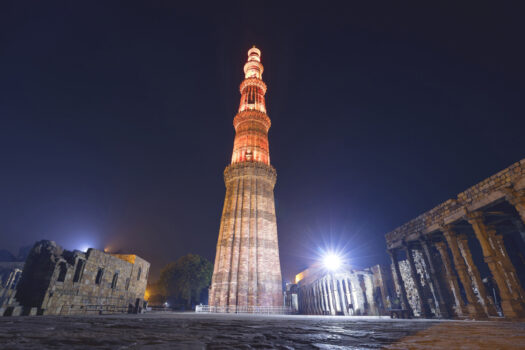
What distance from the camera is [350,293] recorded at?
18.1 metres

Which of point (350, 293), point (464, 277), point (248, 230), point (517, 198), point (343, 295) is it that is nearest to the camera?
point (517, 198)

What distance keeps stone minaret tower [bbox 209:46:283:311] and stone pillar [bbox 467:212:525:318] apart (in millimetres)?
15183

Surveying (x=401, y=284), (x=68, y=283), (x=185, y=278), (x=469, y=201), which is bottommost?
(x=401, y=284)

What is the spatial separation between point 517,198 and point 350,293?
12.2m

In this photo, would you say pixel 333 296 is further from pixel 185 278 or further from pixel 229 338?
pixel 185 278

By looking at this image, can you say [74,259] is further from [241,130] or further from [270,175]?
[241,130]

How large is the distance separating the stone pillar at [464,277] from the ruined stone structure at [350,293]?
22.9ft

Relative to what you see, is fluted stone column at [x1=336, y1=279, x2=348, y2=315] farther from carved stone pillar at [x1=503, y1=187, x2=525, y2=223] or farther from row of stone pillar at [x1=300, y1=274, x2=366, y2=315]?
carved stone pillar at [x1=503, y1=187, x2=525, y2=223]

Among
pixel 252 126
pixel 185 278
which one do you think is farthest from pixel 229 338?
pixel 185 278

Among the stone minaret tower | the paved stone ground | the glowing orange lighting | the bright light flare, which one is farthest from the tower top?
the paved stone ground

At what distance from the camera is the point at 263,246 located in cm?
2275

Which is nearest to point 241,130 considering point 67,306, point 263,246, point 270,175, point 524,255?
point 270,175

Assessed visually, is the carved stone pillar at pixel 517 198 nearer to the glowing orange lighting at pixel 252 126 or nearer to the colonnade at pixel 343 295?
the colonnade at pixel 343 295

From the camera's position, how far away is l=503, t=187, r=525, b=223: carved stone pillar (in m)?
9.43
